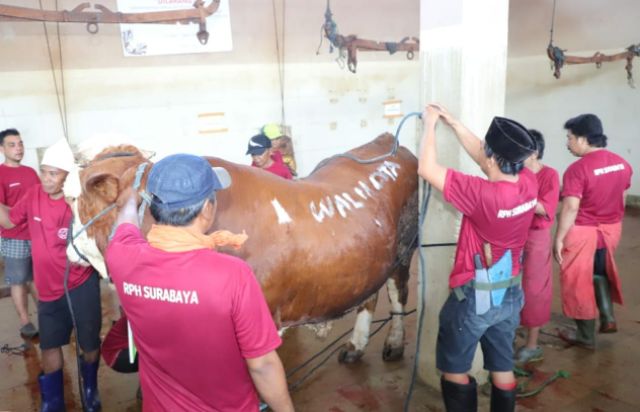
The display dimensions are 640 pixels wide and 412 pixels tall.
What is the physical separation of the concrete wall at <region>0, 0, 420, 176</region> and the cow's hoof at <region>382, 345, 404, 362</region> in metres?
2.89

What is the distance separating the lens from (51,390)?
3.17 metres

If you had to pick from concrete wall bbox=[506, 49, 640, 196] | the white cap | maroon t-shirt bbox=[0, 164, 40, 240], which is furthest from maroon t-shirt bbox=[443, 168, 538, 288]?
concrete wall bbox=[506, 49, 640, 196]

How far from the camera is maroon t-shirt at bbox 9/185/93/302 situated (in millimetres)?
3053

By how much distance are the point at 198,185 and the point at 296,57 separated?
614 centimetres

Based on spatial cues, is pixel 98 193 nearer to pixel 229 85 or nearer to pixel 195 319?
pixel 195 319

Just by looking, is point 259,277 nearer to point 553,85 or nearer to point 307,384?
point 307,384

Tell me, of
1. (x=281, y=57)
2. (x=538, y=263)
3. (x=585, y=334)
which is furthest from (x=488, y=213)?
(x=281, y=57)

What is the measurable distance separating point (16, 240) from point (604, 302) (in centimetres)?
488

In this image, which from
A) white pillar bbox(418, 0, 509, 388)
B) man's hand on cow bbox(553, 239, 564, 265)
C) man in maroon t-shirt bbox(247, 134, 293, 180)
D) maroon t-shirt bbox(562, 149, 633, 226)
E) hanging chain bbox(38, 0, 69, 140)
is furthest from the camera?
hanging chain bbox(38, 0, 69, 140)

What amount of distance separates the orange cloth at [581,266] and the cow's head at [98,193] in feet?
10.7

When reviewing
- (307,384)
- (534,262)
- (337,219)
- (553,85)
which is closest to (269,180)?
(337,219)

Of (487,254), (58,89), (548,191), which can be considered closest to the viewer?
(487,254)

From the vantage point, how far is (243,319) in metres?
1.59

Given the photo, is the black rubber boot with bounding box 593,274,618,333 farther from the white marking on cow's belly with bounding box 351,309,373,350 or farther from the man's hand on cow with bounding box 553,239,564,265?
the white marking on cow's belly with bounding box 351,309,373,350
